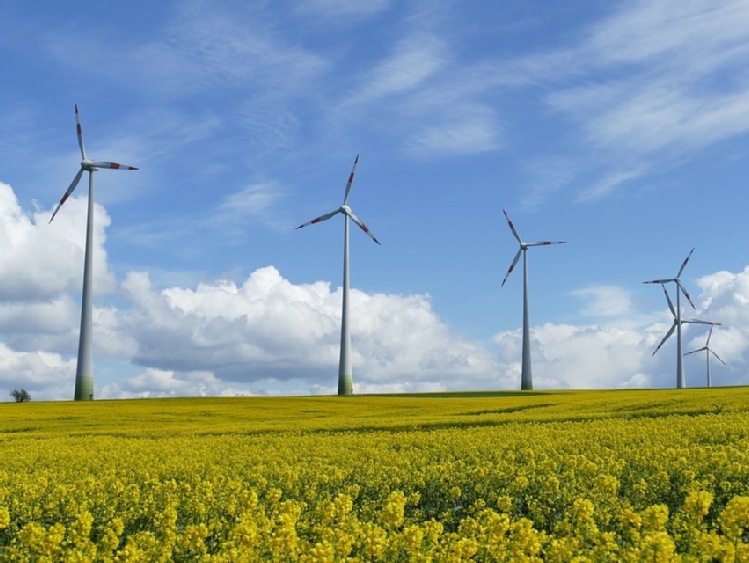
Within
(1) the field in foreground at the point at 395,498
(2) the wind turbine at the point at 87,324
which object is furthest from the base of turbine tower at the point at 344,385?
(1) the field in foreground at the point at 395,498

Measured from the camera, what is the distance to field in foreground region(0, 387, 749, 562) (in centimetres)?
1064

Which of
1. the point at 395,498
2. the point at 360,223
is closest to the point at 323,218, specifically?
the point at 360,223

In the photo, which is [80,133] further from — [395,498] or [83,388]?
[395,498]

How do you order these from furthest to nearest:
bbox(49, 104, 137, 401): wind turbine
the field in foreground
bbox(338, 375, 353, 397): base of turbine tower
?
1. bbox(338, 375, 353, 397): base of turbine tower
2. bbox(49, 104, 137, 401): wind turbine
3. the field in foreground

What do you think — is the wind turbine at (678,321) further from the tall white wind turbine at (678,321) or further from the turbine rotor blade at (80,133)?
the turbine rotor blade at (80,133)

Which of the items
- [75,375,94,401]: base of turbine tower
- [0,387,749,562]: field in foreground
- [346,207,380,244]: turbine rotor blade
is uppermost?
[346,207,380,244]: turbine rotor blade

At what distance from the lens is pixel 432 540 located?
35.2 feet

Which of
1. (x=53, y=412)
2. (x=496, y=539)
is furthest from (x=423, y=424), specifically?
(x=53, y=412)

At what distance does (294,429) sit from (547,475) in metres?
25.1

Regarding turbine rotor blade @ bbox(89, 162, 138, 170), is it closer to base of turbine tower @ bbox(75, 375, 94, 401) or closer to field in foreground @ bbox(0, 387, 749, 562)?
base of turbine tower @ bbox(75, 375, 94, 401)

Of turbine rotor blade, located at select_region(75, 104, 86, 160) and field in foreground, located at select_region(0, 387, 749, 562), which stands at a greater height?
turbine rotor blade, located at select_region(75, 104, 86, 160)

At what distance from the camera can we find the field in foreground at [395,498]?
10.6m

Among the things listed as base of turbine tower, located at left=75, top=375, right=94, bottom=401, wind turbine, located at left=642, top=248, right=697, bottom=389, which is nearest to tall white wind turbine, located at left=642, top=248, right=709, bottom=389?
wind turbine, located at left=642, top=248, right=697, bottom=389

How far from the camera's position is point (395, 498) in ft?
41.7
